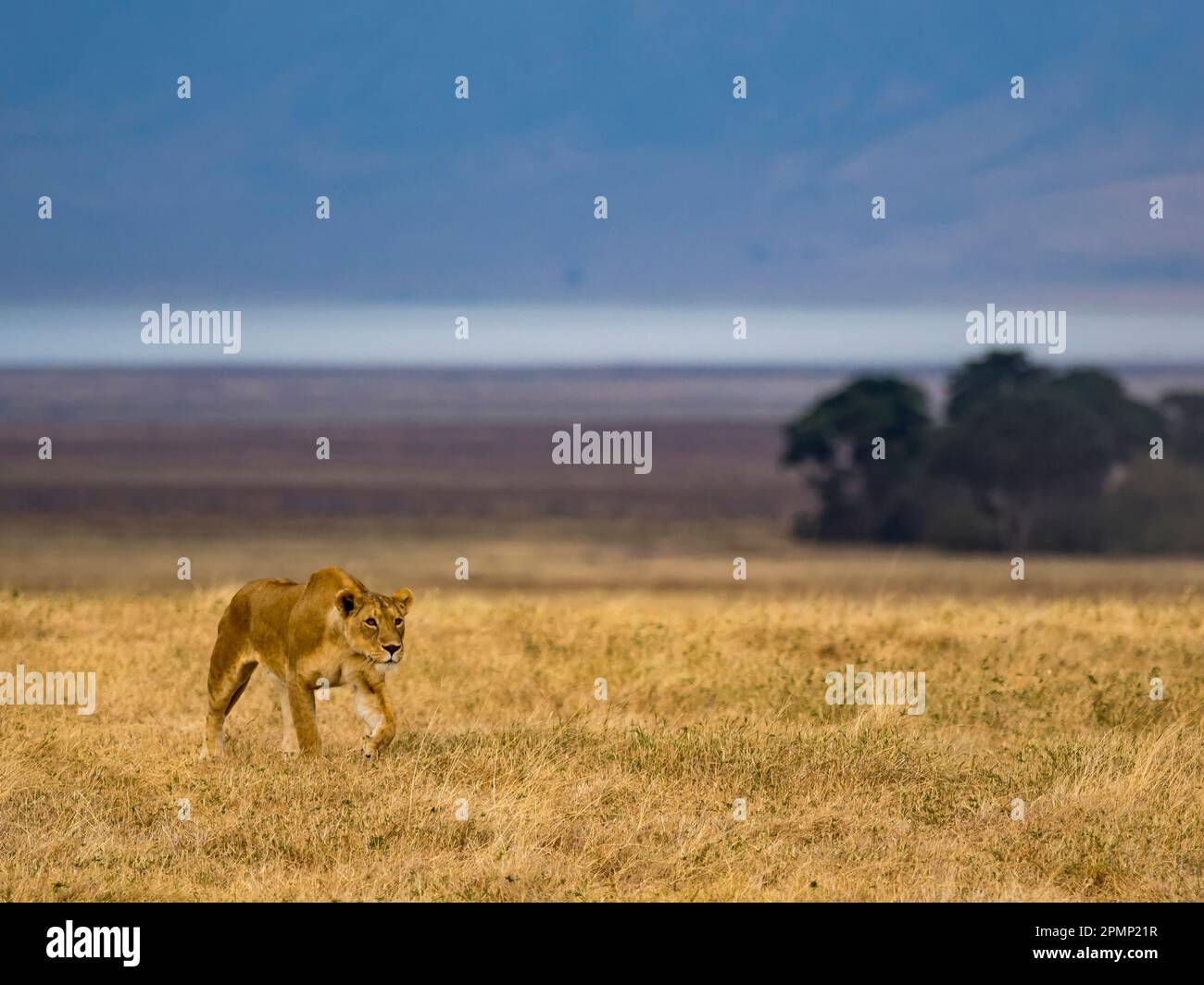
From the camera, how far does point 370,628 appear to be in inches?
463

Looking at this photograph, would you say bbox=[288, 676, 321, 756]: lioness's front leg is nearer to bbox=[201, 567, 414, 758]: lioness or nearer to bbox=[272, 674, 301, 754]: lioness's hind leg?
bbox=[201, 567, 414, 758]: lioness

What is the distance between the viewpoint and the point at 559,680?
52.0 feet

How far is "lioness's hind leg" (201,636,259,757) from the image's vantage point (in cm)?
1262

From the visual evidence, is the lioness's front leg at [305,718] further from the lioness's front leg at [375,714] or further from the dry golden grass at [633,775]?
the lioness's front leg at [375,714]

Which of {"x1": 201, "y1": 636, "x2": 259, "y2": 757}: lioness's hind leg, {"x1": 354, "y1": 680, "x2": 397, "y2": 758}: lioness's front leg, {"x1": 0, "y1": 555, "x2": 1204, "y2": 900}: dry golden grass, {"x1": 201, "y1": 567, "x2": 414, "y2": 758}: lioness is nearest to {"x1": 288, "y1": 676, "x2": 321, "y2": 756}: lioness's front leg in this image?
{"x1": 201, "y1": 567, "x2": 414, "y2": 758}: lioness

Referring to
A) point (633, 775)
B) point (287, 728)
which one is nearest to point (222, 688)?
point (287, 728)

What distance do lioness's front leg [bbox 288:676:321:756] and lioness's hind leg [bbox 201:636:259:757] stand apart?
73cm

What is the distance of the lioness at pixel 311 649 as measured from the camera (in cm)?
1177

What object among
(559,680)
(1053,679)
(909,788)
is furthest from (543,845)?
(1053,679)

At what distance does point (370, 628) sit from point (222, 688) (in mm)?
1613

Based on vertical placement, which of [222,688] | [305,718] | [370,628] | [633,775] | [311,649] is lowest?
[633,775]

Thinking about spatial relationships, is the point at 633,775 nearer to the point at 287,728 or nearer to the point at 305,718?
the point at 305,718
